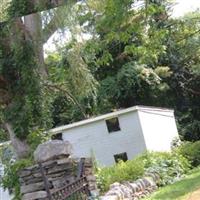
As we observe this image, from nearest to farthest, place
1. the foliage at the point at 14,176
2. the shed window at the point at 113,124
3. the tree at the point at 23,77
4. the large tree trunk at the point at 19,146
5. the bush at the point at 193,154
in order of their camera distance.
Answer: the foliage at the point at 14,176 → the tree at the point at 23,77 → the large tree trunk at the point at 19,146 → the bush at the point at 193,154 → the shed window at the point at 113,124

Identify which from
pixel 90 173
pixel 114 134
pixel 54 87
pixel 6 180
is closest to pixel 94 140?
pixel 114 134

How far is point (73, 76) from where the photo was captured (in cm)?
1320

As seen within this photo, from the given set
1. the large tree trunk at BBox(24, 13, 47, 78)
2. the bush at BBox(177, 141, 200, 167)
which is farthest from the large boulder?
the bush at BBox(177, 141, 200, 167)

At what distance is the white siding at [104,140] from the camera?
23.8m

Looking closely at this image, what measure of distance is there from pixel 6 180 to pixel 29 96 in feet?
6.74

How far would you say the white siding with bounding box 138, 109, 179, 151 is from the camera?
2384 cm

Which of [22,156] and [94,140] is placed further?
[94,140]

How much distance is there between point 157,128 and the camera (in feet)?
82.4

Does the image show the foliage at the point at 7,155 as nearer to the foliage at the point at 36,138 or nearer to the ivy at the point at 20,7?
the foliage at the point at 36,138

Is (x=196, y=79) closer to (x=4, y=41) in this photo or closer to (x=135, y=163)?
(x=135, y=163)

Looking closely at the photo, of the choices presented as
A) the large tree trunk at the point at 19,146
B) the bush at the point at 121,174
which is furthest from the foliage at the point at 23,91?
the bush at the point at 121,174

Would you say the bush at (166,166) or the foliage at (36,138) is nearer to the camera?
the foliage at (36,138)

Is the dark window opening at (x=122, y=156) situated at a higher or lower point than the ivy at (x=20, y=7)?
lower

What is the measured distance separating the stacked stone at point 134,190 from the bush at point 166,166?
1.16 ft
